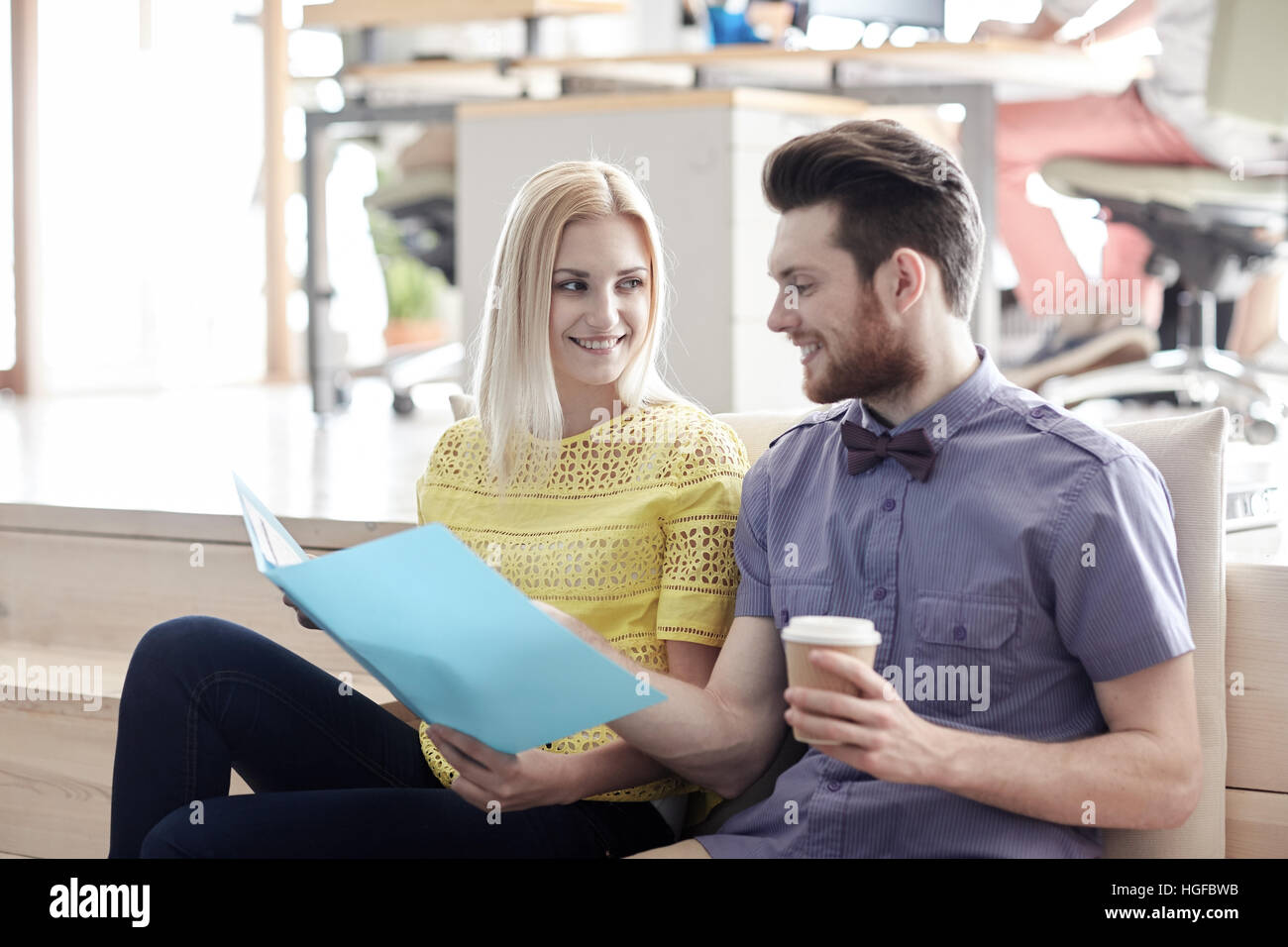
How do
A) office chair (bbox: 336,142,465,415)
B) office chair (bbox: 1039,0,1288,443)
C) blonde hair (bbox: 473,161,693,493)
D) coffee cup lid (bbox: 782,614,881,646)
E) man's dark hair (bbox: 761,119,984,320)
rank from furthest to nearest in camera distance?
office chair (bbox: 336,142,465,415) < office chair (bbox: 1039,0,1288,443) < blonde hair (bbox: 473,161,693,493) < man's dark hair (bbox: 761,119,984,320) < coffee cup lid (bbox: 782,614,881,646)

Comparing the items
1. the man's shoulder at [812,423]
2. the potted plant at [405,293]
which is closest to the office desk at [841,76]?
the man's shoulder at [812,423]

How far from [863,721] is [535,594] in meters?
0.51

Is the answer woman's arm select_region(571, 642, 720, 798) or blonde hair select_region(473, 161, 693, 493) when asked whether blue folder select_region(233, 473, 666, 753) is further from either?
blonde hair select_region(473, 161, 693, 493)

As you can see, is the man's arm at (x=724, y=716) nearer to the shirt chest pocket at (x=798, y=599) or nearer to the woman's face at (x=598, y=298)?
the shirt chest pocket at (x=798, y=599)

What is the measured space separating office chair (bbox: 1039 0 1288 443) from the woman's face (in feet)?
7.87

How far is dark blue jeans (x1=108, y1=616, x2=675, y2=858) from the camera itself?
134cm

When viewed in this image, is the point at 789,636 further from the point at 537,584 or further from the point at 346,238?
the point at 346,238

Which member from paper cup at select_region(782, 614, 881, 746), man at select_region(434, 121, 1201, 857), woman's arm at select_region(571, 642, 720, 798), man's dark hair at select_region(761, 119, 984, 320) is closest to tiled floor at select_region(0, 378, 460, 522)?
woman's arm at select_region(571, 642, 720, 798)

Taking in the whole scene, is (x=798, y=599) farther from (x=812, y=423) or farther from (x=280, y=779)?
(x=280, y=779)

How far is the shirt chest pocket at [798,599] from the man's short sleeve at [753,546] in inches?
0.7

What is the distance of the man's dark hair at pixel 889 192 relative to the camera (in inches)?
49.3
